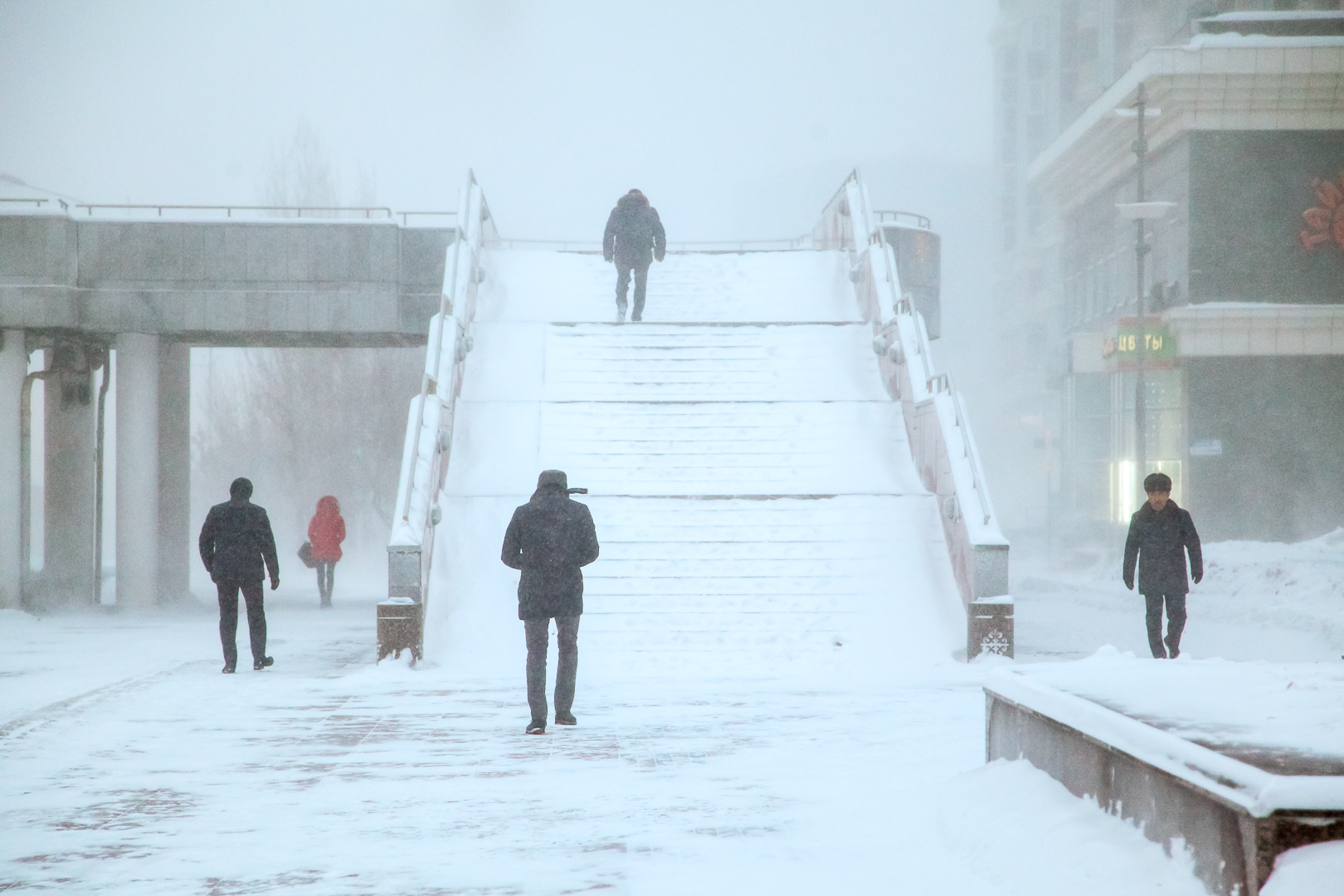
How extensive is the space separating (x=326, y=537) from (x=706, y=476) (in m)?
10.8

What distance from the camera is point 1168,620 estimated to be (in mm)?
10953

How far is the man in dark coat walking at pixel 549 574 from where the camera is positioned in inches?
362

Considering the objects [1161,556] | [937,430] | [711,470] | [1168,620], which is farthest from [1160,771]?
[711,470]

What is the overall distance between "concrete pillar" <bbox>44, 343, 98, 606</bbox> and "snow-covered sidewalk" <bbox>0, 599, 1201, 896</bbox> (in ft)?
41.6

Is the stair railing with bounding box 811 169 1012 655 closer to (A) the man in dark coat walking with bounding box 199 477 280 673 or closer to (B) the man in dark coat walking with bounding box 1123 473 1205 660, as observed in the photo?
(B) the man in dark coat walking with bounding box 1123 473 1205 660

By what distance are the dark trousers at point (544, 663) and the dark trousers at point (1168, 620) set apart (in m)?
4.49

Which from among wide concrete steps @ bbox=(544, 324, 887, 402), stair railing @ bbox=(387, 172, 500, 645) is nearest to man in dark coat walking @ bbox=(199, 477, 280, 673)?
stair railing @ bbox=(387, 172, 500, 645)

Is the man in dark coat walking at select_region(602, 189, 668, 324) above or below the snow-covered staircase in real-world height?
above

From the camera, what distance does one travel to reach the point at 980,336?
148 meters

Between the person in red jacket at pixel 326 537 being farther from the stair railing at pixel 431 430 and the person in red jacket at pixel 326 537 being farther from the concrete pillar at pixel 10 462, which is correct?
the stair railing at pixel 431 430

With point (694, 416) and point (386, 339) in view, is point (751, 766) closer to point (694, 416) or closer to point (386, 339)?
point (694, 416)

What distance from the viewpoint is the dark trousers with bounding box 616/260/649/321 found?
18812mm

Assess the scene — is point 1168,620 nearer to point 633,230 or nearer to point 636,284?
point 636,284

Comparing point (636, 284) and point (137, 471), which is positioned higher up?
point (636, 284)
